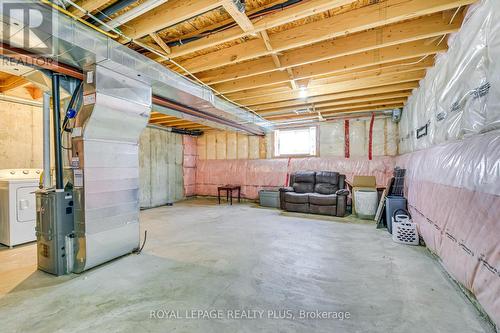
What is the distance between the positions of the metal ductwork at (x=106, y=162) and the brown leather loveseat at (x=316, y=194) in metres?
3.43

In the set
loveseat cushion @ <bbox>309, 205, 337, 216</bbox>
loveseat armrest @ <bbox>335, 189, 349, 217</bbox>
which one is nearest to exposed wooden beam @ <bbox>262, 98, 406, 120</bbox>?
loveseat armrest @ <bbox>335, 189, 349, 217</bbox>

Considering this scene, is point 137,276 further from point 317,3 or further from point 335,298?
point 317,3

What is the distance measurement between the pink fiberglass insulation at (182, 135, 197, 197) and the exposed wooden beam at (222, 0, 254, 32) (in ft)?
18.6

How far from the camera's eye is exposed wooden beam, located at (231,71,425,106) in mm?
3117

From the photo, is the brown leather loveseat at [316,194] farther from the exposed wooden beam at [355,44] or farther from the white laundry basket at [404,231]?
the exposed wooden beam at [355,44]

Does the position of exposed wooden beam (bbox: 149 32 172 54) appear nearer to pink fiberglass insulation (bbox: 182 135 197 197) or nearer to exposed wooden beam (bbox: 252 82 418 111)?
exposed wooden beam (bbox: 252 82 418 111)

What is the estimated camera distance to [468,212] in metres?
1.71

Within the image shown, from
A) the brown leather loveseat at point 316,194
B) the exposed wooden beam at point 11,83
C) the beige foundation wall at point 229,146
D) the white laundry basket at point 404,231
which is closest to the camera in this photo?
the white laundry basket at point 404,231

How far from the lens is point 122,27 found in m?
2.13

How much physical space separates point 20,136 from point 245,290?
449cm

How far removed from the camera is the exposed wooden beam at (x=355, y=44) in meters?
2.11

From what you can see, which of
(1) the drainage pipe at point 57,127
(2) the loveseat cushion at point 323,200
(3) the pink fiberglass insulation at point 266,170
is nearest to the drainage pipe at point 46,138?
(1) the drainage pipe at point 57,127

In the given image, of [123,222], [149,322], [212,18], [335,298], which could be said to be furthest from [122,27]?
[335,298]

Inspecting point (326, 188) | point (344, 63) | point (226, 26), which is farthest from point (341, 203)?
point (226, 26)
